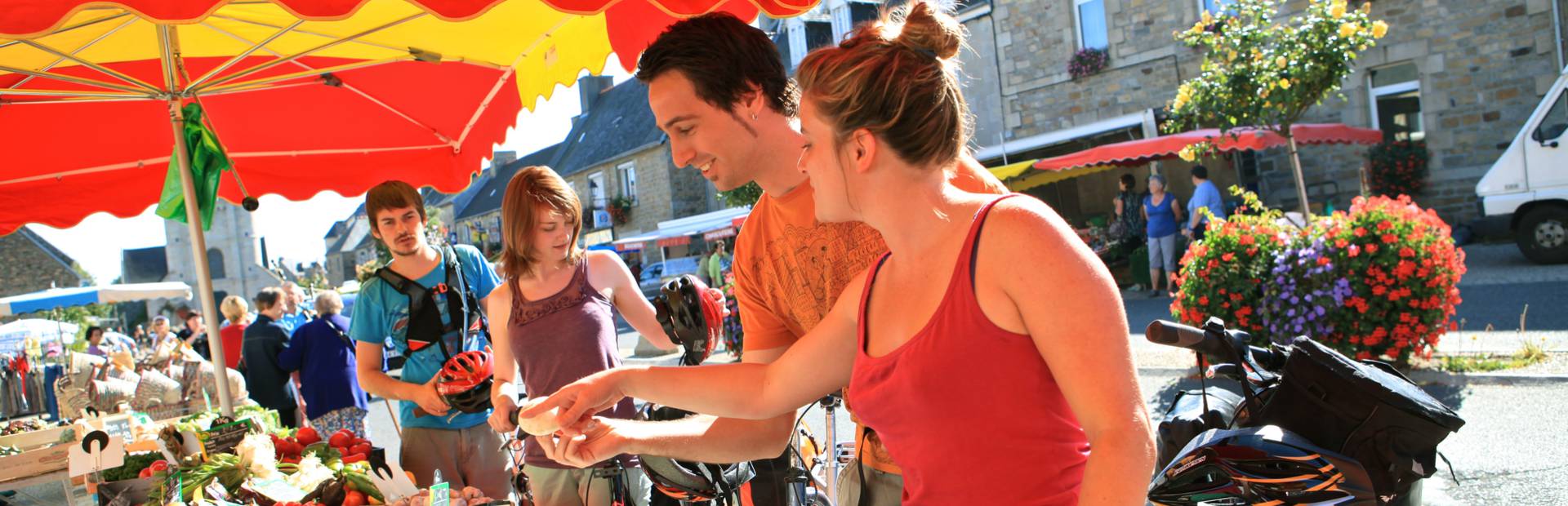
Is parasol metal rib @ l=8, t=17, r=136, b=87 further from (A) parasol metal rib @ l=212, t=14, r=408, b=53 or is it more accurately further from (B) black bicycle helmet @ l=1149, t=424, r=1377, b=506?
(B) black bicycle helmet @ l=1149, t=424, r=1377, b=506

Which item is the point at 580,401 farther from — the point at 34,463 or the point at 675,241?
the point at 675,241

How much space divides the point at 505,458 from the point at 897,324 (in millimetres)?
3164

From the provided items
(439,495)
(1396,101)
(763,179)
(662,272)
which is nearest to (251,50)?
(439,495)

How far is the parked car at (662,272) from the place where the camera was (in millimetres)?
30812

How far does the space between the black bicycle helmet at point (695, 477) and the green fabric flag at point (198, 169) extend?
3.09 metres

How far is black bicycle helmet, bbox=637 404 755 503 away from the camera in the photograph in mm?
2609

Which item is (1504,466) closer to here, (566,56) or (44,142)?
(566,56)

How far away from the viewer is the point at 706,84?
2311 millimetres

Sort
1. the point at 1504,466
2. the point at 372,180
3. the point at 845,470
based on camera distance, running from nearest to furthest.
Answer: the point at 845,470, the point at 1504,466, the point at 372,180

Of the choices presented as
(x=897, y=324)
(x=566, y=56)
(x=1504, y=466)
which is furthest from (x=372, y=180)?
(x=1504, y=466)

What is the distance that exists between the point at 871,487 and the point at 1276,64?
29.3 feet

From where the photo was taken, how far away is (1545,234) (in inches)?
458

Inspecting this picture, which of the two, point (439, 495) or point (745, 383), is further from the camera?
point (439, 495)

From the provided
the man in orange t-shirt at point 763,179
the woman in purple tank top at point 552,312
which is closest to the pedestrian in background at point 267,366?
the woman in purple tank top at point 552,312
